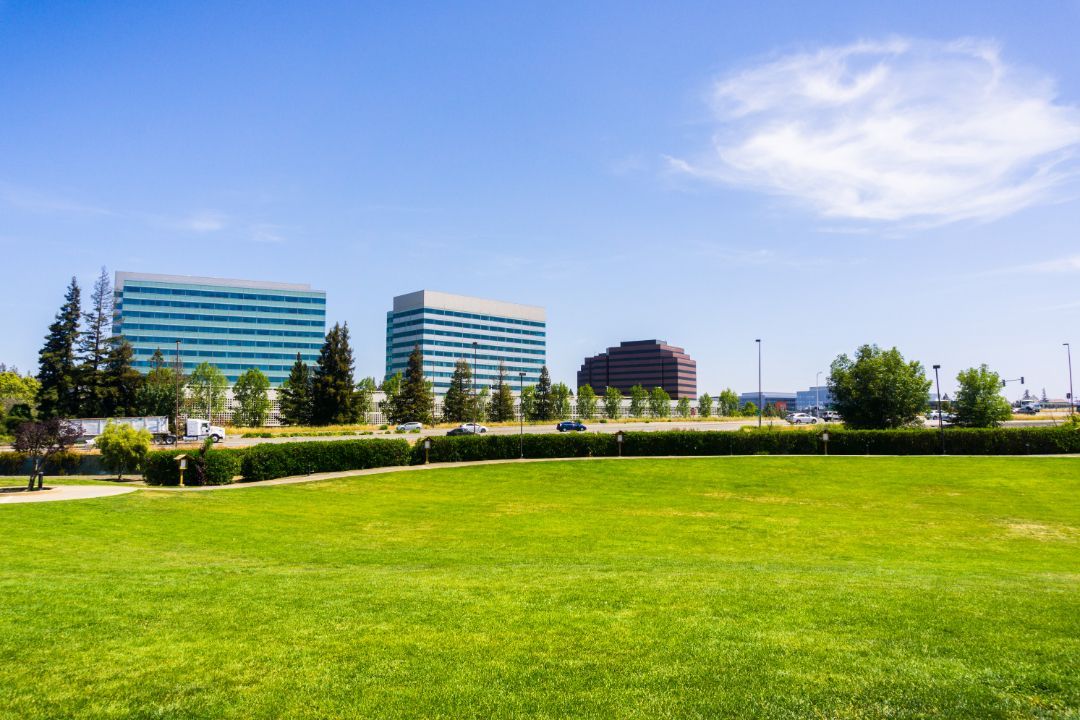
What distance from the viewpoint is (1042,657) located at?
732 cm

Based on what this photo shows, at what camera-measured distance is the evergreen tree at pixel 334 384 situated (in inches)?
2650

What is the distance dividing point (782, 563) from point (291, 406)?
67963 mm

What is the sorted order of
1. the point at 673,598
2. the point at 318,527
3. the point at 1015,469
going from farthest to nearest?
1. the point at 1015,469
2. the point at 318,527
3. the point at 673,598

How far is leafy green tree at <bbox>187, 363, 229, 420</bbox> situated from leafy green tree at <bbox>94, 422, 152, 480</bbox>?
4560cm

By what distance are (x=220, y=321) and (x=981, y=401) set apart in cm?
12858

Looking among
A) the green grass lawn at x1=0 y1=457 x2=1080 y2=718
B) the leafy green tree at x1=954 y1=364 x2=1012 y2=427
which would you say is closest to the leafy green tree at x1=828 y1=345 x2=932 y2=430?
the leafy green tree at x1=954 y1=364 x2=1012 y2=427

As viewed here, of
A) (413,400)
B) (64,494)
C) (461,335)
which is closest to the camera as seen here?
(64,494)

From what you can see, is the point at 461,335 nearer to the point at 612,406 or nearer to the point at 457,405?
the point at 612,406

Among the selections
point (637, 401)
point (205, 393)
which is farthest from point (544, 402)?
point (205, 393)

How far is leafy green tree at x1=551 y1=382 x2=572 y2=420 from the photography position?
3767 inches

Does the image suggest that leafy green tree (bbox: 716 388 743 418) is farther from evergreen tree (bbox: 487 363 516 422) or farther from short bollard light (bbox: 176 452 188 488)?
short bollard light (bbox: 176 452 188 488)

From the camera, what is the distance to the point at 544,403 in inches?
3679

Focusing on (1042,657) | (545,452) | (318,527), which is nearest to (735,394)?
(545,452)

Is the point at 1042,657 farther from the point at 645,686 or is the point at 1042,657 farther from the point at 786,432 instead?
the point at 786,432
